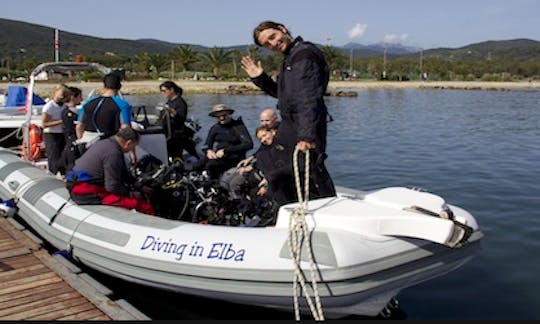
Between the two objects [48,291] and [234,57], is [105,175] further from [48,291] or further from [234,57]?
[234,57]

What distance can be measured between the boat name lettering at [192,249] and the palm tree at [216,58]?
2195 inches

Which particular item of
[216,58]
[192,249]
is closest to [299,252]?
[192,249]

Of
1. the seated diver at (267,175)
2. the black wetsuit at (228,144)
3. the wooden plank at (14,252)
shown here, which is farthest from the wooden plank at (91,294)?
the black wetsuit at (228,144)

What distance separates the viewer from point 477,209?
7.24 metres

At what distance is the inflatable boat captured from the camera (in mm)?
3277

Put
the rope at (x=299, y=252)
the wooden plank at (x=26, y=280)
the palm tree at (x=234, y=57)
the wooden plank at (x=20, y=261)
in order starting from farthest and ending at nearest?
the palm tree at (x=234, y=57)
the wooden plank at (x=20, y=261)
the wooden plank at (x=26, y=280)
the rope at (x=299, y=252)

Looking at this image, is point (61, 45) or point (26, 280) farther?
point (61, 45)

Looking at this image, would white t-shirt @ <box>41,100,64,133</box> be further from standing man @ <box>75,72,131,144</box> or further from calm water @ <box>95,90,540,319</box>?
calm water @ <box>95,90,540,319</box>

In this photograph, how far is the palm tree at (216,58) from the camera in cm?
5894

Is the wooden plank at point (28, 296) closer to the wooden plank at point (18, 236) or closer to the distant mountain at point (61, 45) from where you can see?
the wooden plank at point (18, 236)

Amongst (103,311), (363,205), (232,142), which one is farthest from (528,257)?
(103,311)

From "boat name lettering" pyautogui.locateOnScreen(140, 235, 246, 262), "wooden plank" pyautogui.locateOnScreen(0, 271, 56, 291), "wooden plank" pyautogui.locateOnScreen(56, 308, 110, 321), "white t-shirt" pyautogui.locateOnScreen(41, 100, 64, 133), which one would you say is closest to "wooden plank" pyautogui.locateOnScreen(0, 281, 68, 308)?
"wooden plank" pyautogui.locateOnScreen(0, 271, 56, 291)

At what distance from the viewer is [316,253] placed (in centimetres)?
329

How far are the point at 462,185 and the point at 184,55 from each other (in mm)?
49039
